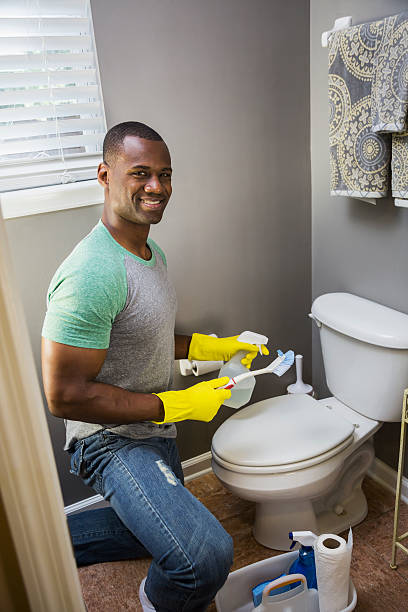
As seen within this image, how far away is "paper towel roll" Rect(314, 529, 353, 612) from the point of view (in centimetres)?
128

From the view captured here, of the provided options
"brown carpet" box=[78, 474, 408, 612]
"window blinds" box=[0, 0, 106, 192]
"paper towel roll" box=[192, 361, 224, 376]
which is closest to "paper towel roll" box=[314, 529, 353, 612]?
"brown carpet" box=[78, 474, 408, 612]

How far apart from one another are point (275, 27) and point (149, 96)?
54 centimetres

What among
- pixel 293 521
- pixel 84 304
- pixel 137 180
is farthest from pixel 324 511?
pixel 137 180

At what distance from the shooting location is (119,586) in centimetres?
160

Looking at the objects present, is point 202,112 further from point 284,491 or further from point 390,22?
point 284,491

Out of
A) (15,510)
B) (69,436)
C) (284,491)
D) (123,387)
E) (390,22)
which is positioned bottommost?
(284,491)

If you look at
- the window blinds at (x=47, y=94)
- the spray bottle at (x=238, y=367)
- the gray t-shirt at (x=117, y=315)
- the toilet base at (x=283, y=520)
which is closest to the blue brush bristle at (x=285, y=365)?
the spray bottle at (x=238, y=367)

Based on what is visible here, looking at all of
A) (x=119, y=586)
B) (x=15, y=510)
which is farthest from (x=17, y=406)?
(x=119, y=586)

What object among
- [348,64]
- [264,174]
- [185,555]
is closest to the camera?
[185,555]

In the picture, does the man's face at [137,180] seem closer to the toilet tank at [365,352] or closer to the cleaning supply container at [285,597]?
the toilet tank at [365,352]

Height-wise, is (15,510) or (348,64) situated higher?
(348,64)

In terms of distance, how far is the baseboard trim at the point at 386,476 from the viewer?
5.96 ft

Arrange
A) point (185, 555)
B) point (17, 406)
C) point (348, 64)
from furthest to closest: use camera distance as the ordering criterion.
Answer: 1. point (348, 64)
2. point (185, 555)
3. point (17, 406)

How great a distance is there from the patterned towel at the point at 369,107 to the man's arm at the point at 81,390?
953 millimetres
